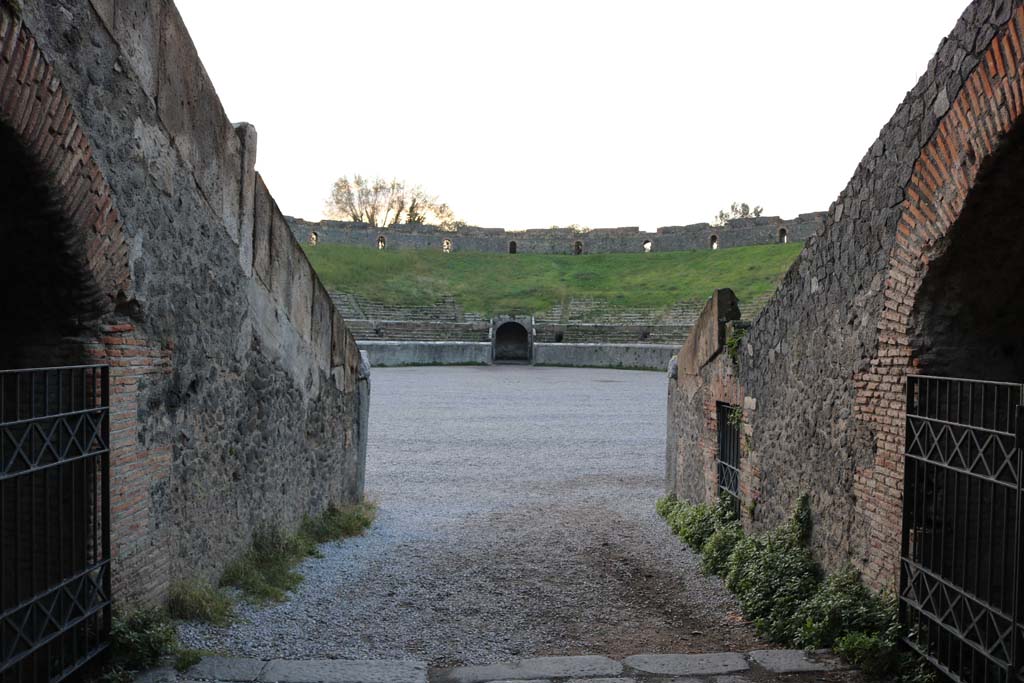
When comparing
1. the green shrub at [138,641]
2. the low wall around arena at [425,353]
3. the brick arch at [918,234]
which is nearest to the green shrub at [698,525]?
the brick arch at [918,234]

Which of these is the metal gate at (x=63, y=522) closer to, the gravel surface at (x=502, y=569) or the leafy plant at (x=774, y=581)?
the gravel surface at (x=502, y=569)

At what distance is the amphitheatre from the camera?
4.04m

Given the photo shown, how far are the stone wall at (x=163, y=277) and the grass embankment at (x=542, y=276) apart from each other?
42082 millimetres

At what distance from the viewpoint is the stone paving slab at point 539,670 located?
4559mm

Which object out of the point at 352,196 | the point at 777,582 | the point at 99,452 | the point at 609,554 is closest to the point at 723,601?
the point at 777,582

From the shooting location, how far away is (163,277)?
513 cm

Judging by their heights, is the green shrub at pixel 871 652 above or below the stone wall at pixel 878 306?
below

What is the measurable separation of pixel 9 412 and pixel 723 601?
204 inches

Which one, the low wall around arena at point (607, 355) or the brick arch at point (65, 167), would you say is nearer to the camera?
the brick arch at point (65, 167)

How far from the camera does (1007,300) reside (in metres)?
4.63

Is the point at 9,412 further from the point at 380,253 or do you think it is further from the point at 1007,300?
the point at 380,253

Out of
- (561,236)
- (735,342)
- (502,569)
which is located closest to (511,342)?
(561,236)

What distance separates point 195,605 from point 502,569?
3.11 m

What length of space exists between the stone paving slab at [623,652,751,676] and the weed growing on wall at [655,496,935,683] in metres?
0.60
